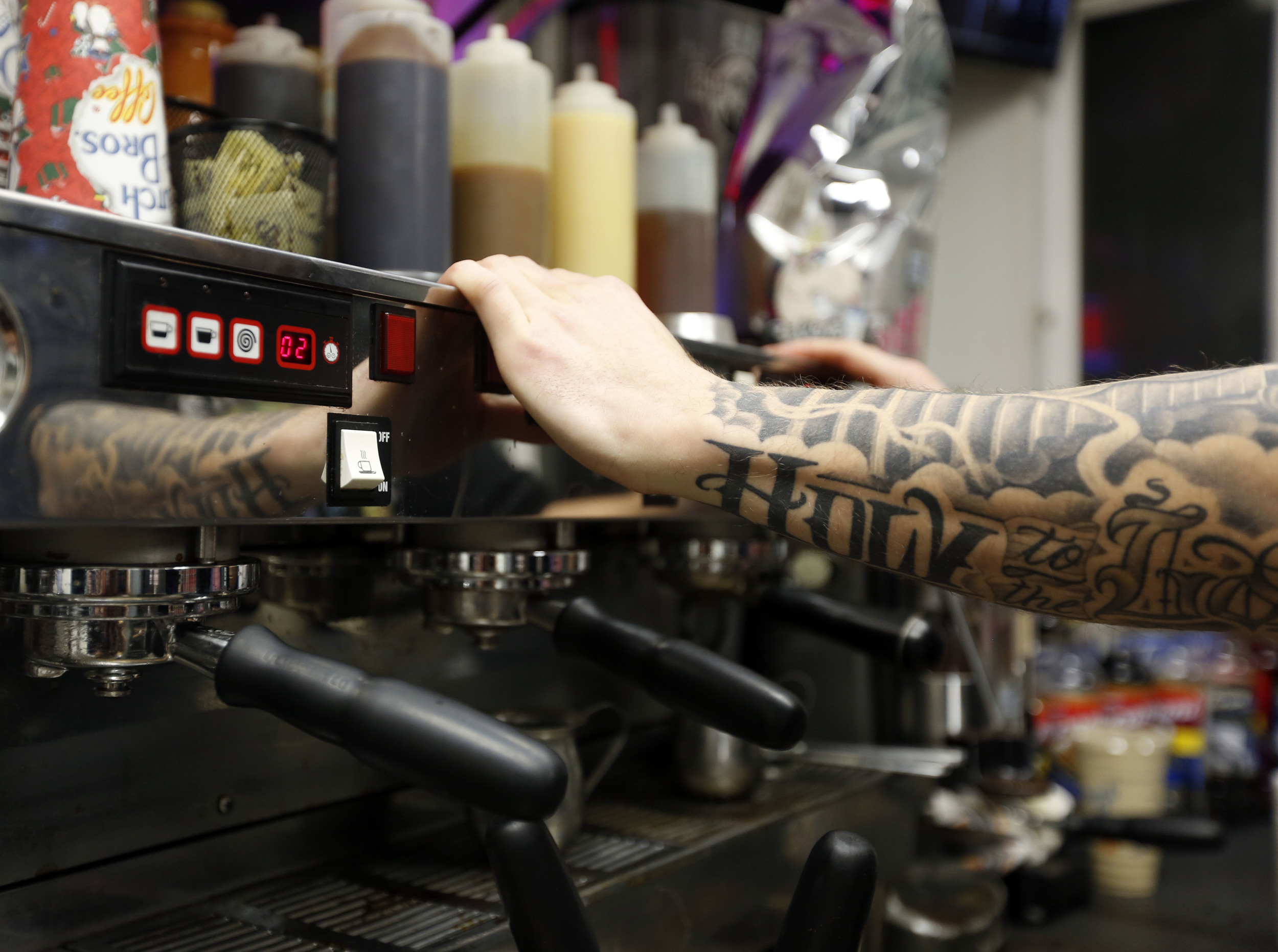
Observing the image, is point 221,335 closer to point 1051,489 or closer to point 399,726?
point 399,726

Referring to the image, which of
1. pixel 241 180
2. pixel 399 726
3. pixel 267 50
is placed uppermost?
pixel 267 50

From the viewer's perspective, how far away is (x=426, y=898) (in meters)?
0.60

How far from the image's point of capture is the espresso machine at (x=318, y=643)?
1.24 feet

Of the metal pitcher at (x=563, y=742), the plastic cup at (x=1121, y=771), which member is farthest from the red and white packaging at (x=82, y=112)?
the plastic cup at (x=1121, y=771)

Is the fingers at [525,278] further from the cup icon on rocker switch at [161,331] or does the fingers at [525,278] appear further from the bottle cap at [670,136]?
the bottle cap at [670,136]

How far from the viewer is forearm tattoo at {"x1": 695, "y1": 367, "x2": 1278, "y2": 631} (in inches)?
17.1

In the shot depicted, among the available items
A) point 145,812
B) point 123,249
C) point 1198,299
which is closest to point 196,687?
point 145,812

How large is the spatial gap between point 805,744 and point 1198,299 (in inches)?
50.1

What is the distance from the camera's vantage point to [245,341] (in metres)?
0.42

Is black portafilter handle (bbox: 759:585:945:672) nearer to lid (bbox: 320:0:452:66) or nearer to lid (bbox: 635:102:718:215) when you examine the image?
lid (bbox: 635:102:718:215)

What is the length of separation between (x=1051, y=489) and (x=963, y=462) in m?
0.04

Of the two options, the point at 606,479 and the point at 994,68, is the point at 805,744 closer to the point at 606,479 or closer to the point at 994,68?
the point at 606,479

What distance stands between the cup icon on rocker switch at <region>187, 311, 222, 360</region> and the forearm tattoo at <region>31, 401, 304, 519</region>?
1.0 inches

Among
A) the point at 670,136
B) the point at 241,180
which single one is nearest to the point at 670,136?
the point at 670,136
